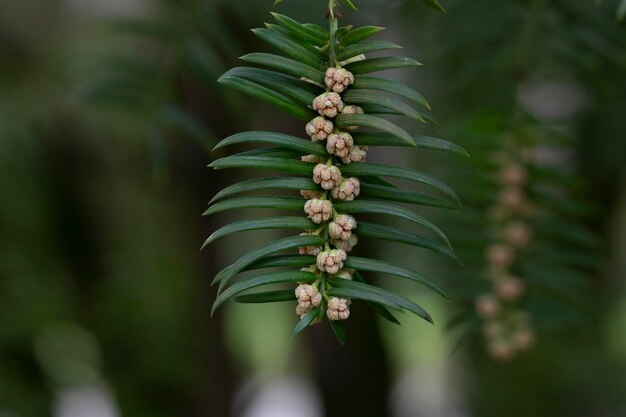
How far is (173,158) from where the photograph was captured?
1.64 meters

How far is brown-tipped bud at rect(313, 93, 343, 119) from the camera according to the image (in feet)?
1.47

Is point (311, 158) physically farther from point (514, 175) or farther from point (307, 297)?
point (514, 175)

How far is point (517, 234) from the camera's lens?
805mm

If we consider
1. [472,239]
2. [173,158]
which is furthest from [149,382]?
[472,239]

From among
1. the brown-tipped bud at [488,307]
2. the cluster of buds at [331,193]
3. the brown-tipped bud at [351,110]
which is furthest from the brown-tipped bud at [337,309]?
the brown-tipped bud at [488,307]

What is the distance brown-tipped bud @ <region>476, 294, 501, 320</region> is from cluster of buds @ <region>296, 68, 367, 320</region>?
1.22 feet

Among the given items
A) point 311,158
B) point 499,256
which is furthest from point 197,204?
point 311,158

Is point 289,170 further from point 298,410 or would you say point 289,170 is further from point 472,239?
point 298,410

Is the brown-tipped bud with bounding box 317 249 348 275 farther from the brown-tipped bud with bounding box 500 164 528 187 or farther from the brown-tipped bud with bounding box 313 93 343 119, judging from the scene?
the brown-tipped bud with bounding box 500 164 528 187

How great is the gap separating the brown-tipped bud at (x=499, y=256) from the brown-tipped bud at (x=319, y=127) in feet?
1.34

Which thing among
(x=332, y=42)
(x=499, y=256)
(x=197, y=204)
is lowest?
(x=197, y=204)

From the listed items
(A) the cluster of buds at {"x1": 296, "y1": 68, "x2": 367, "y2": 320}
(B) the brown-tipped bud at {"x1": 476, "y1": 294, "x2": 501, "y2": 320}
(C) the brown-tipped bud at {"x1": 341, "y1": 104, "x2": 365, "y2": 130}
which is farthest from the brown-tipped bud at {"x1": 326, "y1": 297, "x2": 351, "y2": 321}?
(B) the brown-tipped bud at {"x1": 476, "y1": 294, "x2": 501, "y2": 320}

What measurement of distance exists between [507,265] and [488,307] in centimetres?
5

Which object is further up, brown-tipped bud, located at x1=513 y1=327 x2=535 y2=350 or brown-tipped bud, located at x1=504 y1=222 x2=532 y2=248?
brown-tipped bud, located at x1=504 y1=222 x2=532 y2=248
